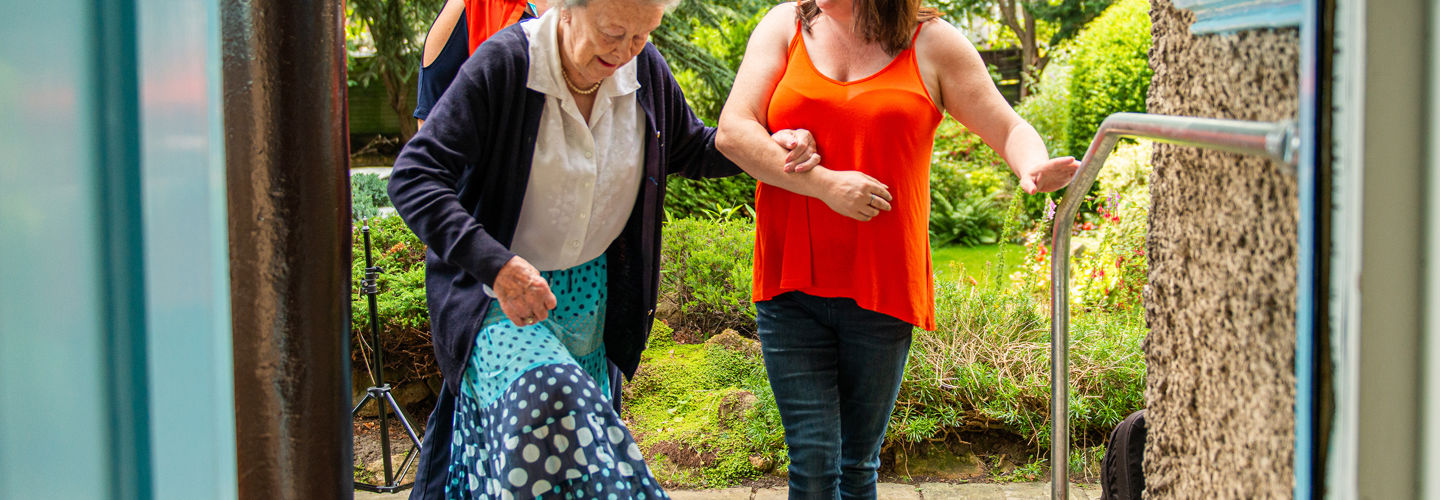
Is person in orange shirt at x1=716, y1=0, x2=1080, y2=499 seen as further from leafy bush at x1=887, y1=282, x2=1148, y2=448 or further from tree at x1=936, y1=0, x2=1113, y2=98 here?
tree at x1=936, y1=0, x2=1113, y2=98

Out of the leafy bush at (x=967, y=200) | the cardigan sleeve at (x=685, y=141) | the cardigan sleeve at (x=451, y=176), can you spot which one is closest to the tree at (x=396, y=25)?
the leafy bush at (x=967, y=200)

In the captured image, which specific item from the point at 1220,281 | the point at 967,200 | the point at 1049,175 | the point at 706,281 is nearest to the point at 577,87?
the point at 1049,175

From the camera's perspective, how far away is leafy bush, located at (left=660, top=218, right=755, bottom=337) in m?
5.55

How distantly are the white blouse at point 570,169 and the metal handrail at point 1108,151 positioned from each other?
95 centimetres

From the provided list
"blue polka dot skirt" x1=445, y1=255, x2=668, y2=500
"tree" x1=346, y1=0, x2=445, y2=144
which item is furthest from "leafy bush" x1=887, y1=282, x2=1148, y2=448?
"tree" x1=346, y1=0, x2=445, y2=144

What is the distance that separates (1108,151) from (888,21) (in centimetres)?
81

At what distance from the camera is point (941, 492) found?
3980 millimetres

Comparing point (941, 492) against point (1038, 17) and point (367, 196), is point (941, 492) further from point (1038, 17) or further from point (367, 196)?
point (1038, 17)

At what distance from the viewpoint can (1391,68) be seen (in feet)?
2.75

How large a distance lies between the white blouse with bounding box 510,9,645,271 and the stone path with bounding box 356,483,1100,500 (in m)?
1.87

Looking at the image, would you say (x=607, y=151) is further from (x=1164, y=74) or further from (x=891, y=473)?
(x=891, y=473)

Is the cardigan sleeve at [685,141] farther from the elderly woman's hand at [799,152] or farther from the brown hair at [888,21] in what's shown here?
the brown hair at [888,21]

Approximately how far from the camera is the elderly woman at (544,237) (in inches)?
77.9

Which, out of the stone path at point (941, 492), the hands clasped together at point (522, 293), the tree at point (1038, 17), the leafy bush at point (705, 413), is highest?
the tree at point (1038, 17)
